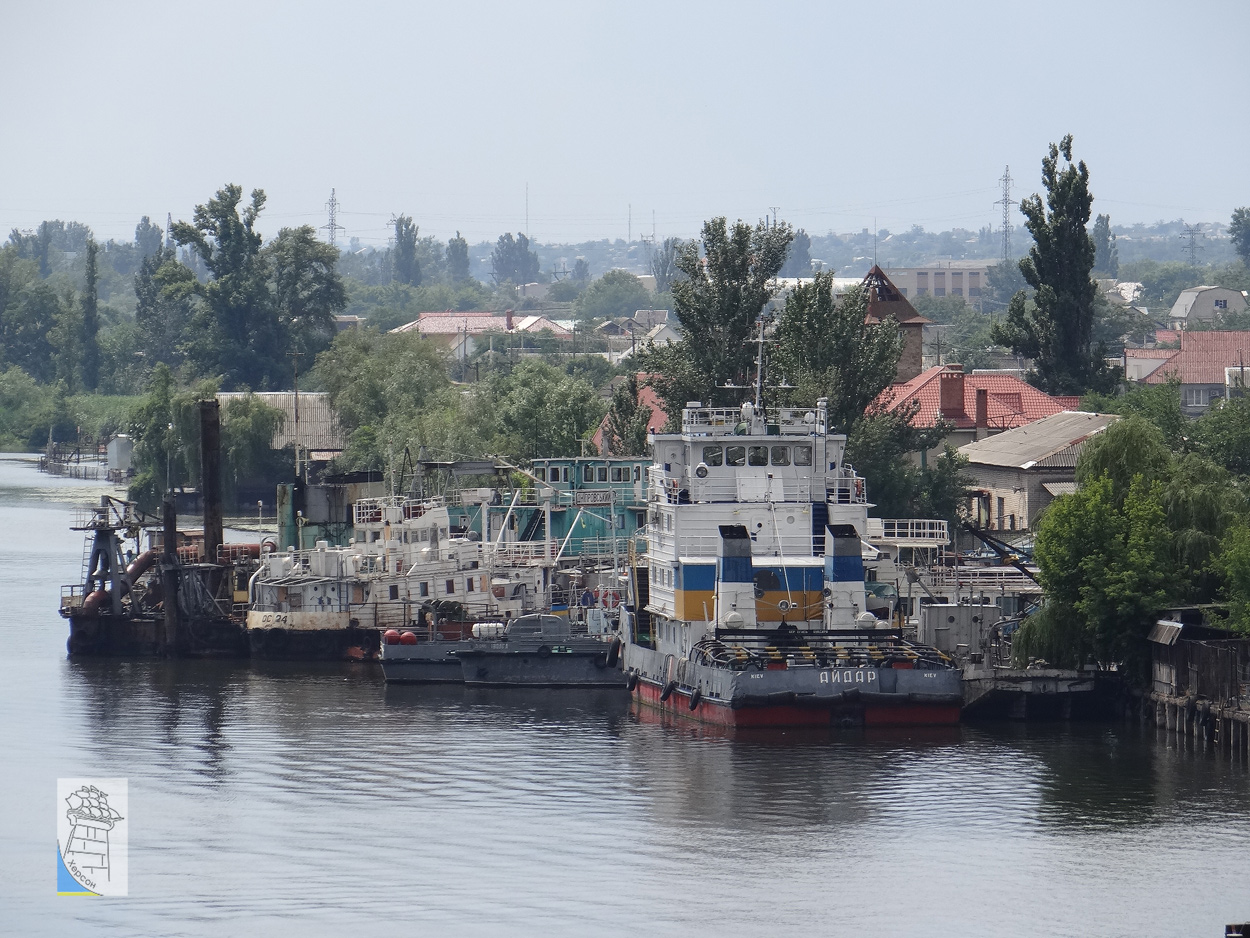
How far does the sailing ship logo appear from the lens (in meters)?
37.8

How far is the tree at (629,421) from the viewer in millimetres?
80375

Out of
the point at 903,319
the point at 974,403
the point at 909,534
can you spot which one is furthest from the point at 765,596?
the point at 903,319

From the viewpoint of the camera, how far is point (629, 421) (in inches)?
3201

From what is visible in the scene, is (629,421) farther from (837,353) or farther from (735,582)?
(735,582)

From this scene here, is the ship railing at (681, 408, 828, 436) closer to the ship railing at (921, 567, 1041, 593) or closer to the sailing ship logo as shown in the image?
the ship railing at (921, 567, 1041, 593)

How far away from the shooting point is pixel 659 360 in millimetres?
78812

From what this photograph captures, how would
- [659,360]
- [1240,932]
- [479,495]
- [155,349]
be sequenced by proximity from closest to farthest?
[1240,932], [479,495], [659,360], [155,349]

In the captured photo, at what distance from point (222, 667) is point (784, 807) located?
93.5 ft

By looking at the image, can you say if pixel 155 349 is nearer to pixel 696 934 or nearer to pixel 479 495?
pixel 479 495

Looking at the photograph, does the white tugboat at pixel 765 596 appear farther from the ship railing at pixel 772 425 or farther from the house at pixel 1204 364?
the house at pixel 1204 364

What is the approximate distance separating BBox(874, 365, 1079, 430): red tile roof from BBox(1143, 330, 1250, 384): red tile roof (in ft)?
134

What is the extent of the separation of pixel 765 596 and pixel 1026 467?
28682 millimetres

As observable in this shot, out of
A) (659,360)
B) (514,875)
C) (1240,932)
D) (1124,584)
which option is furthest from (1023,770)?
(659,360)

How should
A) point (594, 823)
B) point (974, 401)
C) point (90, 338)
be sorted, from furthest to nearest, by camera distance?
1. point (90, 338)
2. point (974, 401)
3. point (594, 823)
